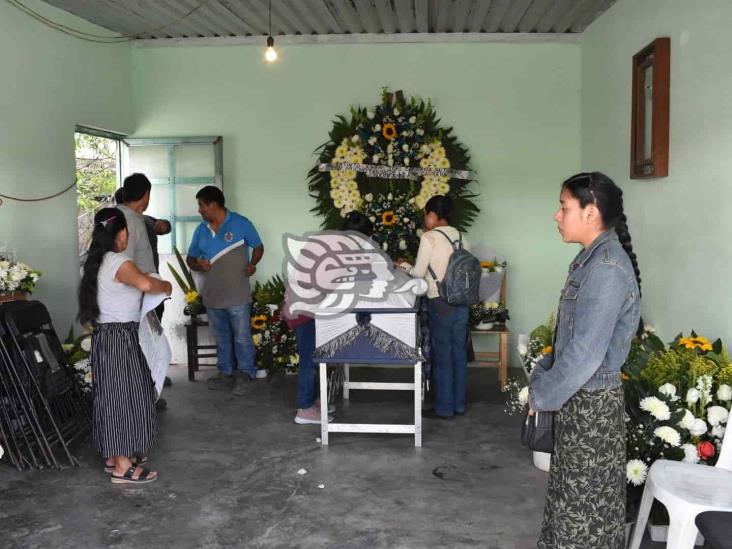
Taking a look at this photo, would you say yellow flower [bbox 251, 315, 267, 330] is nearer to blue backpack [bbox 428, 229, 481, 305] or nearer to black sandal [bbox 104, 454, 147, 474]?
blue backpack [bbox 428, 229, 481, 305]

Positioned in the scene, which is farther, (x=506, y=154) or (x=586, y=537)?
(x=506, y=154)

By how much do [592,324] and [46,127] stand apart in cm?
470

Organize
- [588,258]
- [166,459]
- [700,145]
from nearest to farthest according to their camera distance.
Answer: [588,258] < [700,145] < [166,459]

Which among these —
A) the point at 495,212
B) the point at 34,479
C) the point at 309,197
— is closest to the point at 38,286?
the point at 34,479

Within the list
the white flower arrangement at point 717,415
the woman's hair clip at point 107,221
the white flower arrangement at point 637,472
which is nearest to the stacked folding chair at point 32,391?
the woman's hair clip at point 107,221

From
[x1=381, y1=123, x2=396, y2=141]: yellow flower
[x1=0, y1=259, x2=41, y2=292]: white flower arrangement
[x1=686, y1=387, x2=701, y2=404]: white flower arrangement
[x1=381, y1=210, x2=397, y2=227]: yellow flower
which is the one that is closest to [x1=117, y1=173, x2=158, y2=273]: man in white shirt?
[x1=0, y1=259, x2=41, y2=292]: white flower arrangement

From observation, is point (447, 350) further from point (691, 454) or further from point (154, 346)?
point (691, 454)

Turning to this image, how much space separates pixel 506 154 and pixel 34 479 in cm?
471

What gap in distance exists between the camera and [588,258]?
2.43m

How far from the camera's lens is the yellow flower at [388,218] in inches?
258

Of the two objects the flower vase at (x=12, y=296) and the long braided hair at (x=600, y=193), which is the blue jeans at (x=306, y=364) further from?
the long braided hair at (x=600, y=193)

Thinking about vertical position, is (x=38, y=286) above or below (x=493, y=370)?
above

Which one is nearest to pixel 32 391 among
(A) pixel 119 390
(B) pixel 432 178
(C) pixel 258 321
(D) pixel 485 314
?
(A) pixel 119 390

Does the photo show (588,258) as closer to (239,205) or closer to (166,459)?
(166,459)
